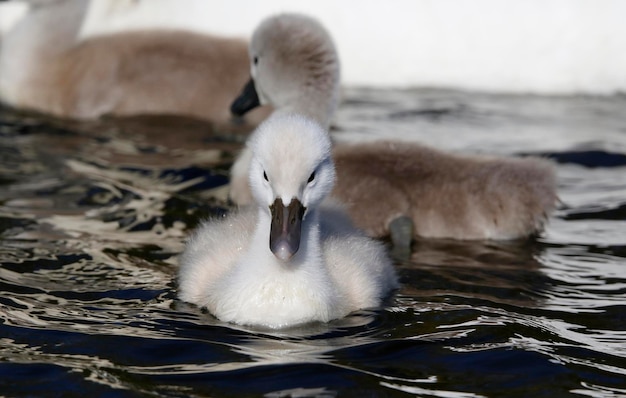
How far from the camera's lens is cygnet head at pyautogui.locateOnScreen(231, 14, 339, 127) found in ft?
23.7

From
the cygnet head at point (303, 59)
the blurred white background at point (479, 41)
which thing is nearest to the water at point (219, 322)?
the cygnet head at point (303, 59)

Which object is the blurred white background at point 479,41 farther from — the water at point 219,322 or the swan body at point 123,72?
the water at point 219,322

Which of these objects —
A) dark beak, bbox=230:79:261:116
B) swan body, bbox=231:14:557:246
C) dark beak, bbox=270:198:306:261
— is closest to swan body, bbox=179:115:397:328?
dark beak, bbox=270:198:306:261

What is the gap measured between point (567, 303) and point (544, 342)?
61cm

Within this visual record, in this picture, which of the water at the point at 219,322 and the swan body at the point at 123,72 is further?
the swan body at the point at 123,72

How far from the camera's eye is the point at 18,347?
5004 mm

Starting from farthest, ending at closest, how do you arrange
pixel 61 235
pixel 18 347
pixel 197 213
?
pixel 197 213 < pixel 61 235 < pixel 18 347

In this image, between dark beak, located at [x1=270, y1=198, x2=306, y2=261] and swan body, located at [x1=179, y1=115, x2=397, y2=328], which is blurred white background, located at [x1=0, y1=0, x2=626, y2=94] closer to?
swan body, located at [x1=179, y1=115, x2=397, y2=328]

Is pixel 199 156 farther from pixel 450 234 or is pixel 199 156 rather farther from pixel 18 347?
pixel 18 347

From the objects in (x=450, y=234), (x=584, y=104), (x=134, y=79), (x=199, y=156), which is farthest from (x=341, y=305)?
(x=584, y=104)

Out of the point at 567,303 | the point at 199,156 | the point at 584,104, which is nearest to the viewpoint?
the point at 567,303

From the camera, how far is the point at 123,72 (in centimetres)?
925

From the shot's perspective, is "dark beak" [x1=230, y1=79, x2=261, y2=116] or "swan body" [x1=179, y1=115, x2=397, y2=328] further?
"dark beak" [x1=230, y1=79, x2=261, y2=116]

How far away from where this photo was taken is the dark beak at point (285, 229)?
498cm
